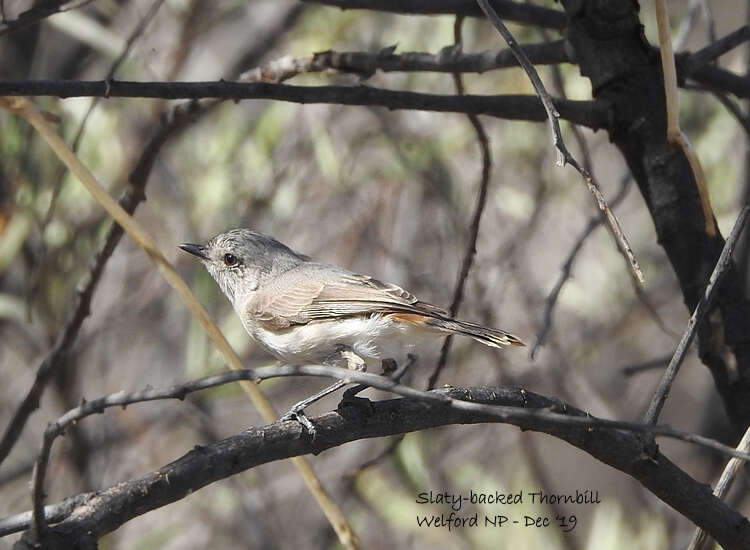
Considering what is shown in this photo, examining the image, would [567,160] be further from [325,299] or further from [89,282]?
[89,282]

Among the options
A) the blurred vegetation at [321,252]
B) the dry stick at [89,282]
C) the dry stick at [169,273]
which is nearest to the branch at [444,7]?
the dry stick at [89,282]

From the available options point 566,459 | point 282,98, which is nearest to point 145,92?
point 282,98

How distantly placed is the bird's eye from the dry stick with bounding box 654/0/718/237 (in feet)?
6.40

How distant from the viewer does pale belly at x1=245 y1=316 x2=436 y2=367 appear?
9.80 feet

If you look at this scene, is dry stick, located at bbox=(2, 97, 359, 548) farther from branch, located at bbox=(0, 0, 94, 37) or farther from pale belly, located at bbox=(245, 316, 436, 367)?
pale belly, located at bbox=(245, 316, 436, 367)

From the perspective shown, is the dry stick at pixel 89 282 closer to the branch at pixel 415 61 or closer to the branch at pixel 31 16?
the branch at pixel 415 61

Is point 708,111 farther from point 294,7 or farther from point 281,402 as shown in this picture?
point 281,402

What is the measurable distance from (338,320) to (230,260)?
910 millimetres

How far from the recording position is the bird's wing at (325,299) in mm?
2961

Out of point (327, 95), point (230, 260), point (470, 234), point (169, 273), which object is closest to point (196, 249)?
point (230, 260)

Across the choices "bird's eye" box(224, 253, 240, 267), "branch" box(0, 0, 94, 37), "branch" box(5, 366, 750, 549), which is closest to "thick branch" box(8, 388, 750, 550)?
"branch" box(5, 366, 750, 549)

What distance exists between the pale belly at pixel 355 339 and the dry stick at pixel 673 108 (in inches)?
36.6

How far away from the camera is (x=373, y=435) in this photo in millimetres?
1928

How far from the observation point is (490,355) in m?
4.87
